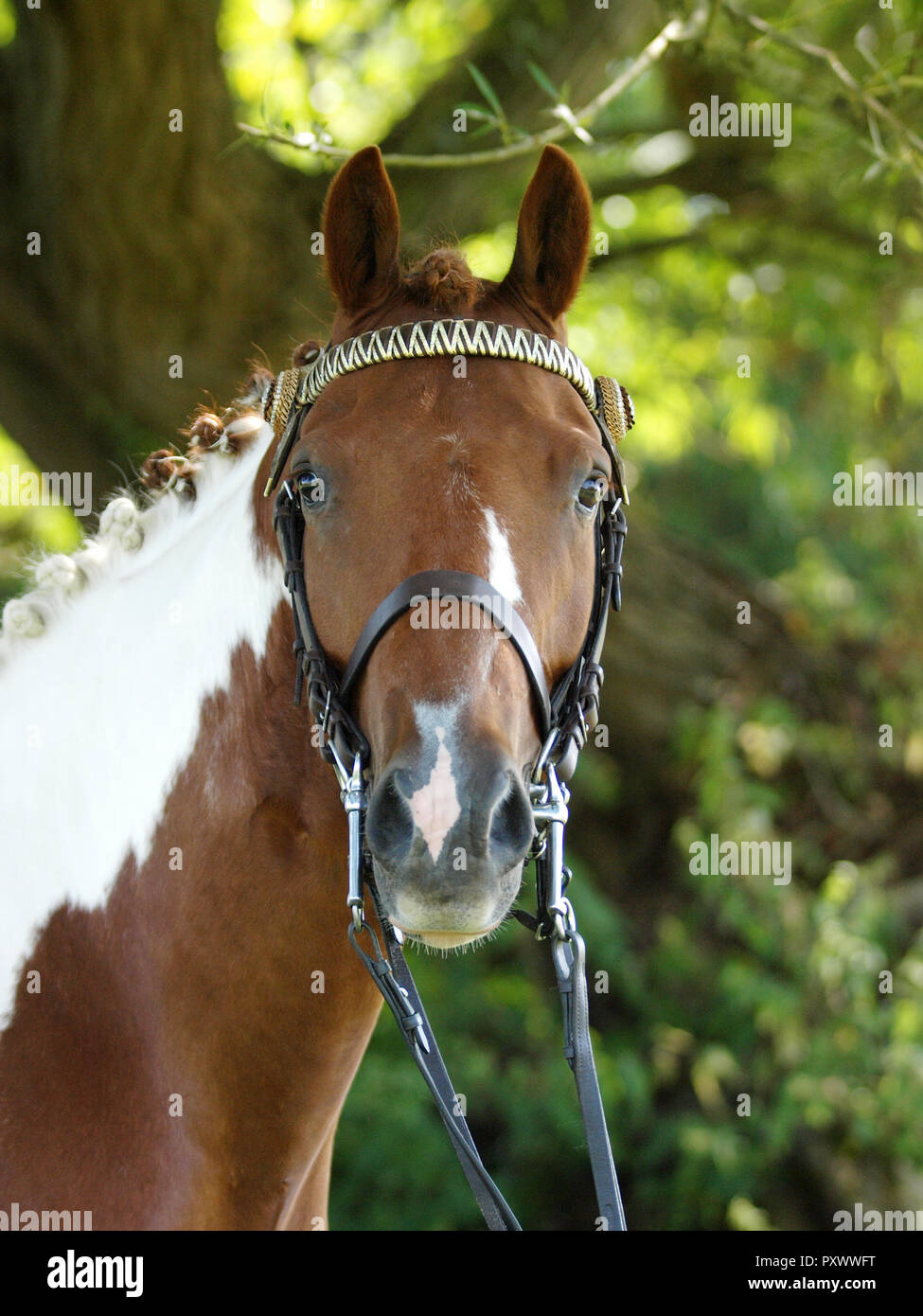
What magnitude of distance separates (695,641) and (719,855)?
1.10m

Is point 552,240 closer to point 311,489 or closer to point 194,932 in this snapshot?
point 311,489

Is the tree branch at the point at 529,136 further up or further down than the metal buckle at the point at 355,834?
further up

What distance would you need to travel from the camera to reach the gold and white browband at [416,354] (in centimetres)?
193

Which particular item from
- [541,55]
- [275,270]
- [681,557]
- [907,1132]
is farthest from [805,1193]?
[541,55]

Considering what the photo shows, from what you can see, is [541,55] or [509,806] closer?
[509,806]

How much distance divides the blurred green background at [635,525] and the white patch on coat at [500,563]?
347cm

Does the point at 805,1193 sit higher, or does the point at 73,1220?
the point at 73,1220

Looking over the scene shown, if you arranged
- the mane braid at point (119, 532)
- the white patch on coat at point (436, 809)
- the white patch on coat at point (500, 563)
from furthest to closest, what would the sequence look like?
1. the mane braid at point (119, 532)
2. the white patch on coat at point (500, 563)
3. the white patch on coat at point (436, 809)

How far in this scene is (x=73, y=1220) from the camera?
1.94 metres

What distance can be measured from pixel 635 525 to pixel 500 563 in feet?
13.6

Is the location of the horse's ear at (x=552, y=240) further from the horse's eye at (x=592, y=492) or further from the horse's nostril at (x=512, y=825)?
the horse's nostril at (x=512, y=825)

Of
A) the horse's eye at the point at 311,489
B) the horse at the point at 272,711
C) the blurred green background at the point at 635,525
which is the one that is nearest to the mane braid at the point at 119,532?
the horse at the point at 272,711

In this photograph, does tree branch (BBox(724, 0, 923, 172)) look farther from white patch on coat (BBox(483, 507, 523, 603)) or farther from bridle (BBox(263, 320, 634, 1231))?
white patch on coat (BBox(483, 507, 523, 603))
